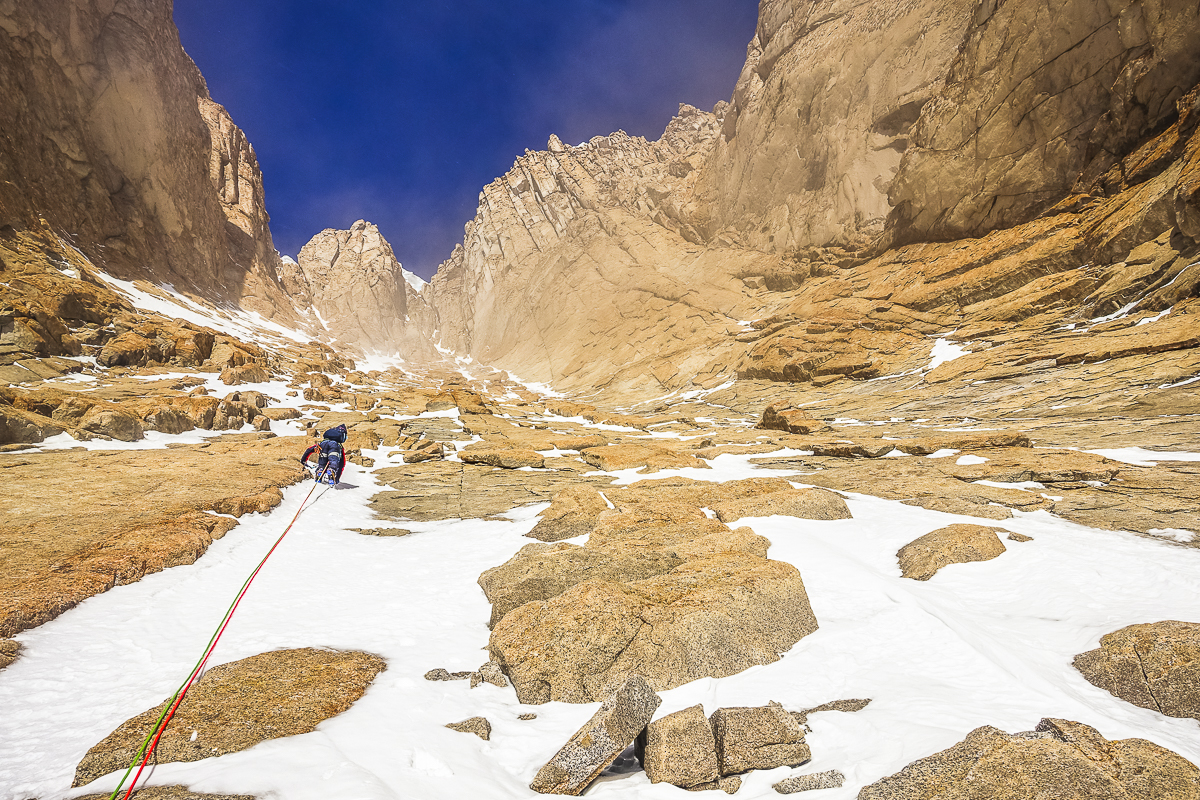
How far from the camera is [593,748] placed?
4.44 metres

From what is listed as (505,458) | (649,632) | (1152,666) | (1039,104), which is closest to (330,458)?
(505,458)

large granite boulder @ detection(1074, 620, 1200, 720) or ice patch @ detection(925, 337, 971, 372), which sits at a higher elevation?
ice patch @ detection(925, 337, 971, 372)

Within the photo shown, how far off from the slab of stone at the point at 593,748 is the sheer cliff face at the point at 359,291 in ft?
496

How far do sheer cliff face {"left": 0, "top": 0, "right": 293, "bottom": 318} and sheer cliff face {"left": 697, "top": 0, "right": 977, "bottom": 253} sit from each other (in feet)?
345

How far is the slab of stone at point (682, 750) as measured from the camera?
4.34 metres

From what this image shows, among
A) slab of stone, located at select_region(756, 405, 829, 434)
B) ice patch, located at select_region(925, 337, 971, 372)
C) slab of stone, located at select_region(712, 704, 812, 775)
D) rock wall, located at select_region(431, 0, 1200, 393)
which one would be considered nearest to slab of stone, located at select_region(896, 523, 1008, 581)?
slab of stone, located at select_region(712, 704, 812, 775)

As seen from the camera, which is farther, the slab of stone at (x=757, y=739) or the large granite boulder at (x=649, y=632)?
the large granite boulder at (x=649, y=632)

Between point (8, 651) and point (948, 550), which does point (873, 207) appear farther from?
point (8, 651)

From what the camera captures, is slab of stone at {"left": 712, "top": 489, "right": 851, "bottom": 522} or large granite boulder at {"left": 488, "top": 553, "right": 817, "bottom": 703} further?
slab of stone at {"left": 712, "top": 489, "right": 851, "bottom": 522}

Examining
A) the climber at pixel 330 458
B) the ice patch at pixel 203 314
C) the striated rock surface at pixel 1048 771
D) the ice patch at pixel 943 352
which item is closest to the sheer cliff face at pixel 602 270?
the ice patch at pixel 943 352

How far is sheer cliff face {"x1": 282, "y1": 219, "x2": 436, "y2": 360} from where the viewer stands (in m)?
149

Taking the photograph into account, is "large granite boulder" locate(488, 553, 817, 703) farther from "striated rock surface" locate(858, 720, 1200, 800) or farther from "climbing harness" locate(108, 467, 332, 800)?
"climbing harness" locate(108, 467, 332, 800)

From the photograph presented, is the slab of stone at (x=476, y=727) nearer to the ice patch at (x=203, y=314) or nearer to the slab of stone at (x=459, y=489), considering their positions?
the slab of stone at (x=459, y=489)

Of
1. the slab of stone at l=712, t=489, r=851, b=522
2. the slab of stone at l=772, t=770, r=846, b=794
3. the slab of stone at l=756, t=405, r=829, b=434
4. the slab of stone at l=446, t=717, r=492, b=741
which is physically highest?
the slab of stone at l=756, t=405, r=829, b=434
